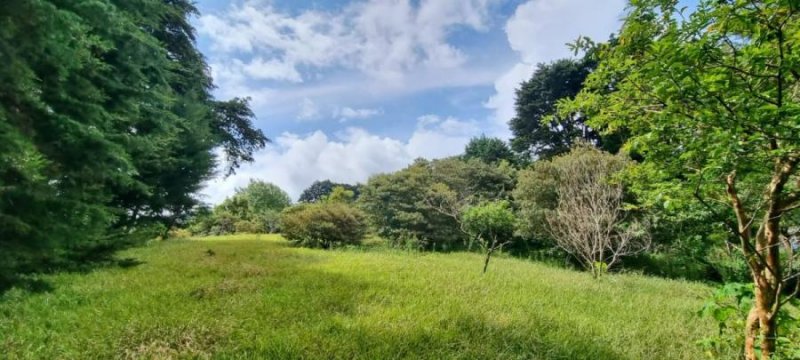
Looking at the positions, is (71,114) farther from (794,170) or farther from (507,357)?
(794,170)

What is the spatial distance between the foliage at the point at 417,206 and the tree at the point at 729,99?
36.6 ft

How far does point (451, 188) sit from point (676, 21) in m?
15.0

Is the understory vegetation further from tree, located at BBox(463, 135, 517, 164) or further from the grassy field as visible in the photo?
tree, located at BBox(463, 135, 517, 164)

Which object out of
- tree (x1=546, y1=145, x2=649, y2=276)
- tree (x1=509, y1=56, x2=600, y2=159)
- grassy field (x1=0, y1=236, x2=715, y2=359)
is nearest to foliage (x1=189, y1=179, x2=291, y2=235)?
grassy field (x1=0, y1=236, x2=715, y2=359)

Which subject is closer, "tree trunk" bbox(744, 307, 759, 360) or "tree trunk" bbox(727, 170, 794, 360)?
"tree trunk" bbox(727, 170, 794, 360)

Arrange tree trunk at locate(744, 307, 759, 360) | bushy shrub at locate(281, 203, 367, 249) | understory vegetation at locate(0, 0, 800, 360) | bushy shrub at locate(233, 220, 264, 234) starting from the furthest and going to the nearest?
bushy shrub at locate(233, 220, 264, 234) < bushy shrub at locate(281, 203, 367, 249) < tree trunk at locate(744, 307, 759, 360) < understory vegetation at locate(0, 0, 800, 360)

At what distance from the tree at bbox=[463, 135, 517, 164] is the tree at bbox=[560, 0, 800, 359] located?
2171 centimetres

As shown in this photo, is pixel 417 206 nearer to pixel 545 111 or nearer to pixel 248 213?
pixel 545 111

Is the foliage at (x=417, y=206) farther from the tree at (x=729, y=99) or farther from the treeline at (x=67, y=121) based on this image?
the tree at (x=729, y=99)

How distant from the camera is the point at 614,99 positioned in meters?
2.69

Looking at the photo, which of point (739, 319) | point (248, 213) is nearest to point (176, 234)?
point (248, 213)

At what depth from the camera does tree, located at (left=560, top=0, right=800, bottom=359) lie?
178cm

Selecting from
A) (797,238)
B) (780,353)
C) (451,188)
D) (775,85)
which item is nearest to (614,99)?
(775,85)

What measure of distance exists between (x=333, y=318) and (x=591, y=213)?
756 centimetres
